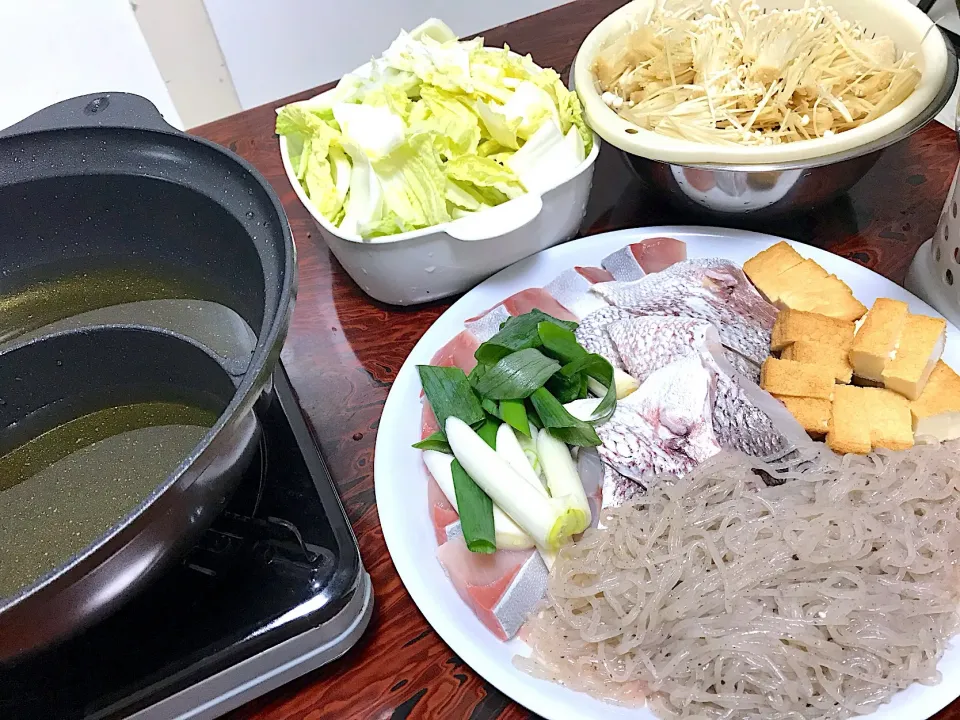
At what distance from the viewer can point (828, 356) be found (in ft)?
3.56

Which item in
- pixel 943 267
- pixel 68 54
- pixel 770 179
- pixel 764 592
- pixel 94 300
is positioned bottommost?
pixel 764 592

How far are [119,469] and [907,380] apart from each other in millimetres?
1066

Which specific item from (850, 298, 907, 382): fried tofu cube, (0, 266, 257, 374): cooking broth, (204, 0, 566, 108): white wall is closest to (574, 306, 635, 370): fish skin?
(850, 298, 907, 382): fried tofu cube

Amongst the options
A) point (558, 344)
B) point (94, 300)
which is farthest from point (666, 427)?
point (94, 300)

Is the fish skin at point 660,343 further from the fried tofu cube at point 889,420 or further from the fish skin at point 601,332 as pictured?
the fried tofu cube at point 889,420

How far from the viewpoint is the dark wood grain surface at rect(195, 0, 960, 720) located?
904 mm

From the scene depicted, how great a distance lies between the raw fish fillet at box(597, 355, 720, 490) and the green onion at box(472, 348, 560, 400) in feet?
0.37

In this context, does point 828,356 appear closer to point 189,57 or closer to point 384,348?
point 384,348

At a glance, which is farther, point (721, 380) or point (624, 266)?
point (624, 266)

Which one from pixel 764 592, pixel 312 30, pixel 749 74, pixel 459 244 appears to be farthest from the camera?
pixel 312 30

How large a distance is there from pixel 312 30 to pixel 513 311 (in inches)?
74.5

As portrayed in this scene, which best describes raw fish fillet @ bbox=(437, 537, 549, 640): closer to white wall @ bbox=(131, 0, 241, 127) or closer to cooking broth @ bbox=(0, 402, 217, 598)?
cooking broth @ bbox=(0, 402, 217, 598)

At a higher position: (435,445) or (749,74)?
(749,74)

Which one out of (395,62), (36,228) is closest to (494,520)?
(36,228)
